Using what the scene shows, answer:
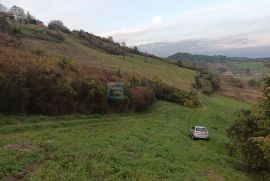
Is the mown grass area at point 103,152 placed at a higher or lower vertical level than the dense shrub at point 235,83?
lower

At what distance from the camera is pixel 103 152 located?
28.3m

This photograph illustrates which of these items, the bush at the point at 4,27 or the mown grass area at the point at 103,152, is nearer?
the mown grass area at the point at 103,152

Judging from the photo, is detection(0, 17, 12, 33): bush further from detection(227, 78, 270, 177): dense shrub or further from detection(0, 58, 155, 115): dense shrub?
detection(227, 78, 270, 177): dense shrub

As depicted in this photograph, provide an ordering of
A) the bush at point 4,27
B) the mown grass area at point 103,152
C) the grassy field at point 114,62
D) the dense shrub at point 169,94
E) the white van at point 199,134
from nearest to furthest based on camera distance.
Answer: the mown grass area at point 103,152, the white van at point 199,134, the dense shrub at point 169,94, the bush at point 4,27, the grassy field at point 114,62

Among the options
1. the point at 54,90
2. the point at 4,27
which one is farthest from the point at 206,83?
the point at 54,90

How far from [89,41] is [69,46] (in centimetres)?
2513

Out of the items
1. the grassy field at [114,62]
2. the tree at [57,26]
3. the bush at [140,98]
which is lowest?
the bush at [140,98]

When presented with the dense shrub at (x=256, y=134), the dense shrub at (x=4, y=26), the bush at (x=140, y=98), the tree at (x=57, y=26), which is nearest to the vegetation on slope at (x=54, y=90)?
the bush at (x=140, y=98)

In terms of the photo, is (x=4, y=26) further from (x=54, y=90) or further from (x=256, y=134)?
(x=256, y=134)

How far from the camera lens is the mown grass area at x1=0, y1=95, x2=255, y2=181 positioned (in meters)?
23.7

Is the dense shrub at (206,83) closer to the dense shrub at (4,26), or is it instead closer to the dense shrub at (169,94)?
the dense shrub at (169,94)

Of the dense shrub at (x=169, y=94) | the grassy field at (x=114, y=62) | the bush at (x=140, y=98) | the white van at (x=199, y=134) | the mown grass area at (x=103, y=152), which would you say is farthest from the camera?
the grassy field at (x=114, y=62)

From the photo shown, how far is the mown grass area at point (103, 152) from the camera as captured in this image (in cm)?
2370

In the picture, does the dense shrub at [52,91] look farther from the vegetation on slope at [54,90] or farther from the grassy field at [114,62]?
the grassy field at [114,62]
